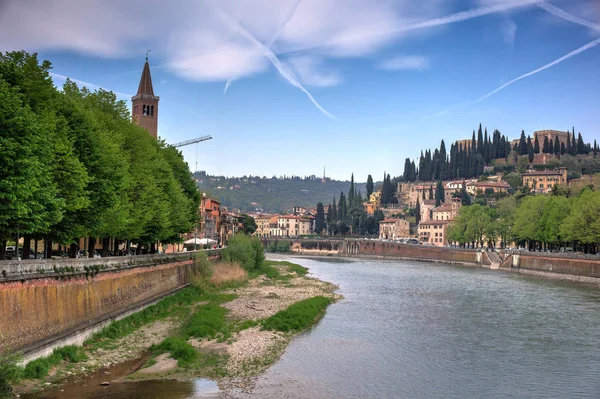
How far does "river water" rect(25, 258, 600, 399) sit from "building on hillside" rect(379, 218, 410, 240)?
12966 cm

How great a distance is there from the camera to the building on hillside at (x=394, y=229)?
7156 inches

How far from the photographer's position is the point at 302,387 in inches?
877

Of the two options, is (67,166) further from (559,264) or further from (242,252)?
(559,264)

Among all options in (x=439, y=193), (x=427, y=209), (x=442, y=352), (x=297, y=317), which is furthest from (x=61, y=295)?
(x=439, y=193)

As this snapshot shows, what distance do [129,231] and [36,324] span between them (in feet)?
54.1

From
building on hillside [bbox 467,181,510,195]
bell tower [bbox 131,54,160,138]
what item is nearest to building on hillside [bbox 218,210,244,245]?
bell tower [bbox 131,54,160,138]

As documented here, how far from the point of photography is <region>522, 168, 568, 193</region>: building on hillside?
7096 inches

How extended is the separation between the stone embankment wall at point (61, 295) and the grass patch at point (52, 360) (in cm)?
51

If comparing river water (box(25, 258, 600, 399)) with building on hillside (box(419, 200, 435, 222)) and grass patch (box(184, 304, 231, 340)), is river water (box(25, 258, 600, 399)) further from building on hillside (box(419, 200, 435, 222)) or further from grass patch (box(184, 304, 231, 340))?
building on hillside (box(419, 200, 435, 222))

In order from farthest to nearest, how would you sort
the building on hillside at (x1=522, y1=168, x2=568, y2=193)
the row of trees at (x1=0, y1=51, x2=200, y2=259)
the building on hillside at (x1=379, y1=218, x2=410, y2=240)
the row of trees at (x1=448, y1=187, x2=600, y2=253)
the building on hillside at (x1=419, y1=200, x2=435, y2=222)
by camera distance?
the building on hillside at (x1=419, y1=200, x2=435, y2=222), the building on hillside at (x1=379, y1=218, x2=410, y2=240), the building on hillside at (x1=522, y1=168, x2=568, y2=193), the row of trees at (x1=448, y1=187, x2=600, y2=253), the row of trees at (x1=0, y1=51, x2=200, y2=259)

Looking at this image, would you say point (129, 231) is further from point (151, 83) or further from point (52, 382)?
point (151, 83)

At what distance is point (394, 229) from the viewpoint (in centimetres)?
18225

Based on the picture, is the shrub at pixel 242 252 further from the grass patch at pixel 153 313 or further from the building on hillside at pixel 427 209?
the building on hillside at pixel 427 209

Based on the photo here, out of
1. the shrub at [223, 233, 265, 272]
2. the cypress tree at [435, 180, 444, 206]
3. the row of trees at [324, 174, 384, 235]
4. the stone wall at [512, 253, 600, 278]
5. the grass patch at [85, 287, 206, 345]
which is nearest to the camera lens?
the grass patch at [85, 287, 206, 345]
